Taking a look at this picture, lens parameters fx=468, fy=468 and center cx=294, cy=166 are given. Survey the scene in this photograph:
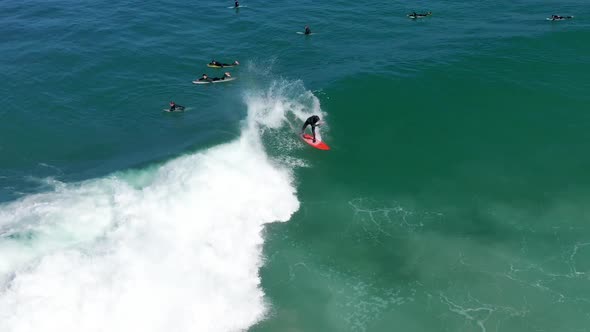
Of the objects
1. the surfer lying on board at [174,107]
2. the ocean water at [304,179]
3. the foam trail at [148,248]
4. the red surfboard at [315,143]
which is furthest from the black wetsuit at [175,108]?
the red surfboard at [315,143]

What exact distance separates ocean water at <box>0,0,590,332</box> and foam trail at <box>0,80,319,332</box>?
0.13 m

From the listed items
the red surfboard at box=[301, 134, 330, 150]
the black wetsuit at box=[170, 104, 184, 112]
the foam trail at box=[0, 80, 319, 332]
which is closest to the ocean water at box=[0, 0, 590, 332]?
the foam trail at box=[0, 80, 319, 332]

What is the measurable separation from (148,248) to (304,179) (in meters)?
14.1

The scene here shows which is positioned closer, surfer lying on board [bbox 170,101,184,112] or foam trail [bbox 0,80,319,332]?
foam trail [bbox 0,80,319,332]

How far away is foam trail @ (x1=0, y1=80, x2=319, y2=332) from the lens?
28156 millimetres

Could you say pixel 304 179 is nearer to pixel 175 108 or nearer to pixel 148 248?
pixel 148 248

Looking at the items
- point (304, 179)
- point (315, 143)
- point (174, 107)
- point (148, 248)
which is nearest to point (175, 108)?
point (174, 107)

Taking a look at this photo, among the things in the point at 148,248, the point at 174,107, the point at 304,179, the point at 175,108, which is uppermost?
the point at 174,107

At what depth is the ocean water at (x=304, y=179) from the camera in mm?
28938

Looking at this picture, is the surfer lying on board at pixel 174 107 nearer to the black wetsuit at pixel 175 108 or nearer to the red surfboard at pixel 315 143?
the black wetsuit at pixel 175 108

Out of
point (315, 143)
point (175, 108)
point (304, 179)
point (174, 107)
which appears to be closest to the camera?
point (304, 179)

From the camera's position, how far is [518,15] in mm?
67438

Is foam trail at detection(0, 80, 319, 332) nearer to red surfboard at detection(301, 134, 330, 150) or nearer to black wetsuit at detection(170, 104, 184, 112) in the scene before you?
red surfboard at detection(301, 134, 330, 150)

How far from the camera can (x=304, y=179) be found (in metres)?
39.9
